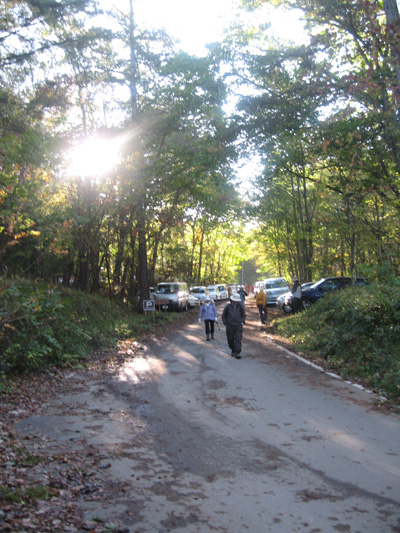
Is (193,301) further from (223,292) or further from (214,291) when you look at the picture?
(223,292)

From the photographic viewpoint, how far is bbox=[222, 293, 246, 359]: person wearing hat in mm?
13016

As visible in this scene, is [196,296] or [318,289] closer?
[318,289]

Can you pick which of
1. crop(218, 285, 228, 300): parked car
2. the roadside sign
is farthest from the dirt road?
crop(218, 285, 228, 300): parked car

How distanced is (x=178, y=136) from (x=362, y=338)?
45.5 feet

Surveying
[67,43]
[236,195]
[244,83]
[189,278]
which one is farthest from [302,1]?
[189,278]

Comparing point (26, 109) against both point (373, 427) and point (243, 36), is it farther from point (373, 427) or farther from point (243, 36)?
point (373, 427)

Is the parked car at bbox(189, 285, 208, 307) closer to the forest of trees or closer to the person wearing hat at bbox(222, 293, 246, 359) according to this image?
the forest of trees

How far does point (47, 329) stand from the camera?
1162 centimetres

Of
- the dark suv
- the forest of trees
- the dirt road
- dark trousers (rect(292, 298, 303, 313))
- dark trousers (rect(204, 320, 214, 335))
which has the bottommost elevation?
the dirt road

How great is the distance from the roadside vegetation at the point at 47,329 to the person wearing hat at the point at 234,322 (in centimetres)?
387

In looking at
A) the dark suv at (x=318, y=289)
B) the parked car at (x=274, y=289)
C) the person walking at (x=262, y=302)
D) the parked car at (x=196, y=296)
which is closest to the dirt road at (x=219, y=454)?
the person walking at (x=262, y=302)

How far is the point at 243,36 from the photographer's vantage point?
15.4 m

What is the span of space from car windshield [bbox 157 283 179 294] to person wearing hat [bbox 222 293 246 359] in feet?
59.2

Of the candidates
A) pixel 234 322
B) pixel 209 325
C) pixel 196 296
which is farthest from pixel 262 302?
pixel 196 296
